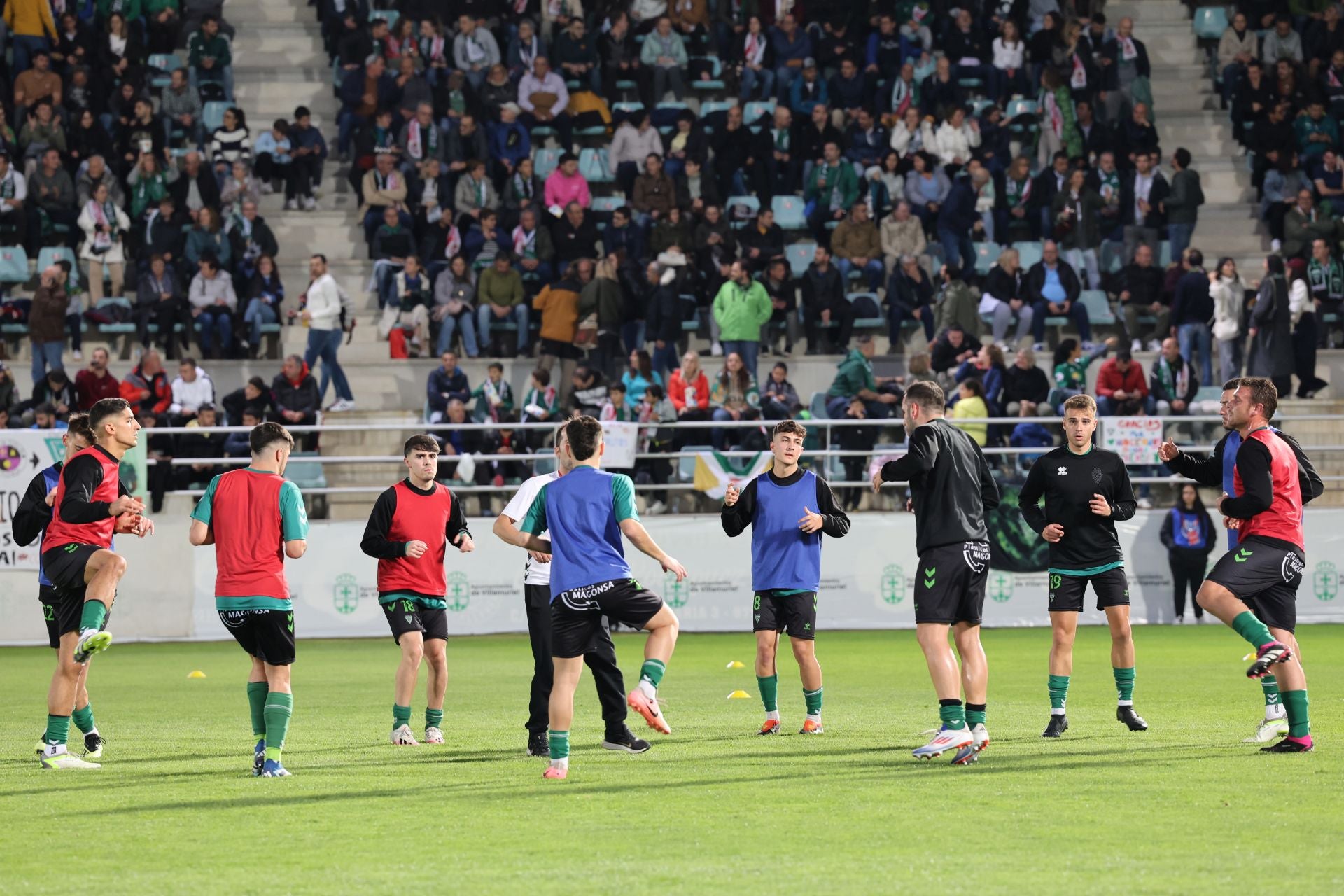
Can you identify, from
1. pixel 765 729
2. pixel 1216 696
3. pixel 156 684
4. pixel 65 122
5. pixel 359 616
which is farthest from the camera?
pixel 65 122

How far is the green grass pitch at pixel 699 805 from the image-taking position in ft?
21.8

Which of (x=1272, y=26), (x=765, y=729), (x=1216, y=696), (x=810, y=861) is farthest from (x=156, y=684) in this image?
(x=1272, y=26)

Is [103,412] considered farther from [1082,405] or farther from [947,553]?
[1082,405]

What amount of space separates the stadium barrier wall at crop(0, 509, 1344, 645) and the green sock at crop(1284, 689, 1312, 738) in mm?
11930

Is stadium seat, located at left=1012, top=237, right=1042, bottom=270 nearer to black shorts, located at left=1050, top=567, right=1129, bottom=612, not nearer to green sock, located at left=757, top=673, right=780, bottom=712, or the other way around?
black shorts, located at left=1050, top=567, right=1129, bottom=612

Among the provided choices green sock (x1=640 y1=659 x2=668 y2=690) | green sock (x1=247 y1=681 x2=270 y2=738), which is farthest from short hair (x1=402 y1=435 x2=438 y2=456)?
green sock (x1=640 y1=659 x2=668 y2=690)

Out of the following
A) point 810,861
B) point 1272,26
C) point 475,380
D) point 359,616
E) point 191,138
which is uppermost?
point 1272,26

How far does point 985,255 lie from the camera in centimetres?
2786

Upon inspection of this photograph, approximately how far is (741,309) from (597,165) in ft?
18.3

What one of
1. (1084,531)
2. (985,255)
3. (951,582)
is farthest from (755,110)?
(951,582)

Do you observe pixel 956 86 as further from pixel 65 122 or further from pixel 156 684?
pixel 156 684

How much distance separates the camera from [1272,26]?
1243 inches

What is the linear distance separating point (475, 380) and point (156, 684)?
33.7ft

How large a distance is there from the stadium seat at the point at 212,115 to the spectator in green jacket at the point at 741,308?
10012 millimetres
